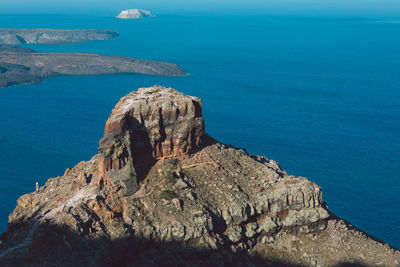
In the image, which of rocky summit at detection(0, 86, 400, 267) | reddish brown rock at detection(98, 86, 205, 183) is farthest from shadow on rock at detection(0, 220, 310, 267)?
reddish brown rock at detection(98, 86, 205, 183)

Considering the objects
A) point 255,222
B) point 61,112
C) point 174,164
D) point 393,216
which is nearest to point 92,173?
point 174,164

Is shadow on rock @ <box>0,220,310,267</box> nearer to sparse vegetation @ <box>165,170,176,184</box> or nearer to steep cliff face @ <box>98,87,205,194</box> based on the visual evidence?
sparse vegetation @ <box>165,170,176,184</box>

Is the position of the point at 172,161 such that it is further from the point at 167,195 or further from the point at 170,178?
the point at 167,195

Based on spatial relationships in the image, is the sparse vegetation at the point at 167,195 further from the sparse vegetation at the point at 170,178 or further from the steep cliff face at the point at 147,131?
the steep cliff face at the point at 147,131

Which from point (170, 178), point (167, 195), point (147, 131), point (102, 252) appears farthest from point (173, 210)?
point (147, 131)

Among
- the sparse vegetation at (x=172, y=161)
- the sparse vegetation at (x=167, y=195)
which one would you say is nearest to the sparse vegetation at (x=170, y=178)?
the sparse vegetation at (x=167, y=195)

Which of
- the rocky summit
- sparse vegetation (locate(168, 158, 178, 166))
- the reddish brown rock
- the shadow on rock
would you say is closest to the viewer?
the shadow on rock
